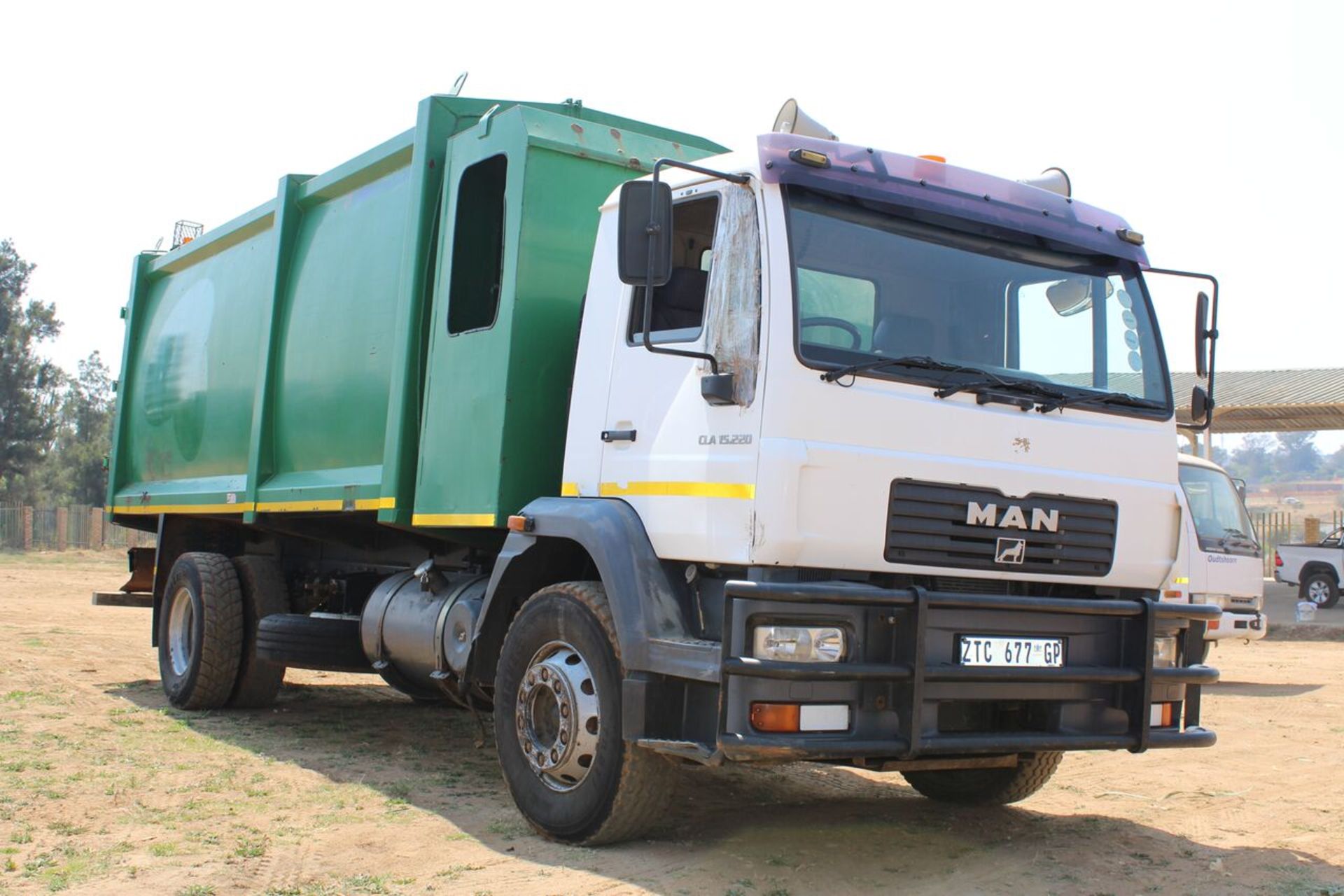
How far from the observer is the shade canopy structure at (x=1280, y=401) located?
2592cm

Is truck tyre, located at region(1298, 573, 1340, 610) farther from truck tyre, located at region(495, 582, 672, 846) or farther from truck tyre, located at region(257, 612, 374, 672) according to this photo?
truck tyre, located at region(495, 582, 672, 846)

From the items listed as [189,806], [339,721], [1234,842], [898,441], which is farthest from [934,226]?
[339,721]

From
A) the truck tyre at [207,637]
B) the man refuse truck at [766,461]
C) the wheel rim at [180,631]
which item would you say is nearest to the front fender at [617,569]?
the man refuse truck at [766,461]

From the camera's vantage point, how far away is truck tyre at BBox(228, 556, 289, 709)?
947cm

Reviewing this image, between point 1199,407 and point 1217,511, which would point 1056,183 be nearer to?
point 1199,407

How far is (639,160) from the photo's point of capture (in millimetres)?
7121

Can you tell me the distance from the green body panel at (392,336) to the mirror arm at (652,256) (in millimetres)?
1315

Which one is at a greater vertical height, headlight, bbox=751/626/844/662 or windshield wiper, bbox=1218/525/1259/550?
→ windshield wiper, bbox=1218/525/1259/550

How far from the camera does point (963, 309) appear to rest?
568cm

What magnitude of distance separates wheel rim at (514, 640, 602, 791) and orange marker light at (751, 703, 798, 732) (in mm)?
930

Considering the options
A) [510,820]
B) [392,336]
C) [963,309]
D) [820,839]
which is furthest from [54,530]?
[963,309]

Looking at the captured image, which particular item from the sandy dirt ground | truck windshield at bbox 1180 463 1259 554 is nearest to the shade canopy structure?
truck windshield at bbox 1180 463 1259 554

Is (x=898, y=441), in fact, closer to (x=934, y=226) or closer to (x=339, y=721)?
(x=934, y=226)

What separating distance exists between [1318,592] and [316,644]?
2162cm
